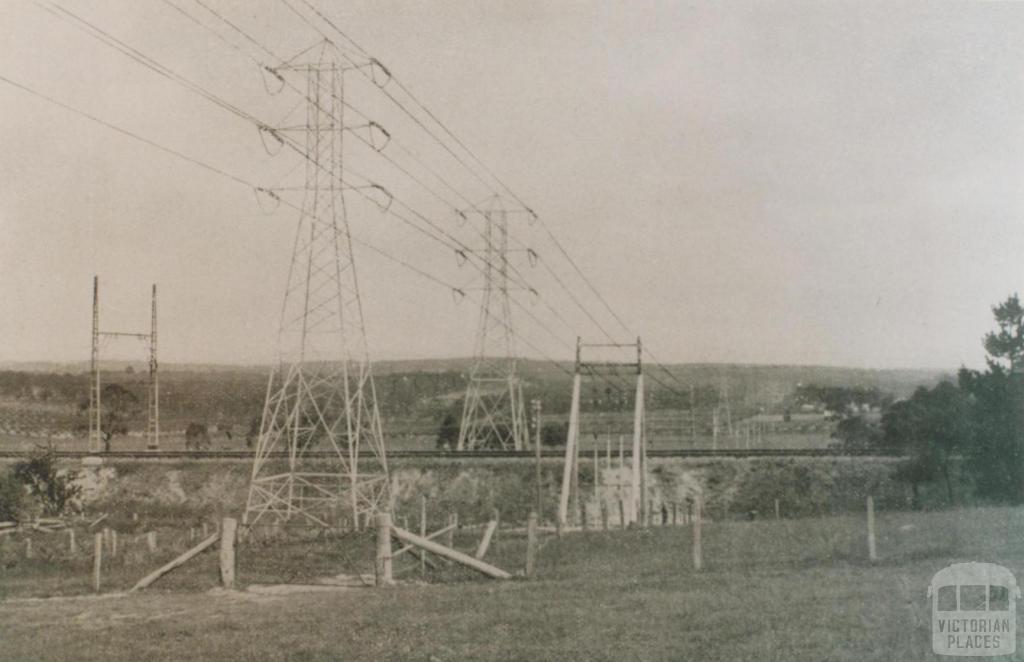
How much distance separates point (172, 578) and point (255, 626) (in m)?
8.10

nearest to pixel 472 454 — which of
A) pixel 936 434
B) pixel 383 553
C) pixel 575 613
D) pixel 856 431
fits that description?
pixel 936 434

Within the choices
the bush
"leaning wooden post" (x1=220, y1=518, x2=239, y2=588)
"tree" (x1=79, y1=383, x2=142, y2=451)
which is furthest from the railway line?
"leaning wooden post" (x1=220, y1=518, x2=239, y2=588)

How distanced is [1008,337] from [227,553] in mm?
36623

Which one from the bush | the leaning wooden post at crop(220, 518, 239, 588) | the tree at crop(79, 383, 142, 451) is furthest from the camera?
the tree at crop(79, 383, 142, 451)

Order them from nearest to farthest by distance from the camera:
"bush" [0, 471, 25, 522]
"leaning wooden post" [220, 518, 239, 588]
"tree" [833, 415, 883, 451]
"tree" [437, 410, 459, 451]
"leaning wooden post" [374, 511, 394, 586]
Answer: "leaning wooden post" [220, 518, 239, 588], "leaning wooden post" [374, 511, 394, 586], "bush" [0, 471, 25, 522], "tree" [833, 415, 883, 451], "tree" [437, 410, 459, 451]

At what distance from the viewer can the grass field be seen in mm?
12992

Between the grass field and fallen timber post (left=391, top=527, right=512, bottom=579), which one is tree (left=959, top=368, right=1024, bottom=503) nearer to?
the grass field

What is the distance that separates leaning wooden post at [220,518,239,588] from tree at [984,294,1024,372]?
111ft

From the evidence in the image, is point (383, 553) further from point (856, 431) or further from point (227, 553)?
point (856, 431)

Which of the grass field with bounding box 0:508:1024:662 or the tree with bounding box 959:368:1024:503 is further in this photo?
the tree with bounding box 959:368:1024:503

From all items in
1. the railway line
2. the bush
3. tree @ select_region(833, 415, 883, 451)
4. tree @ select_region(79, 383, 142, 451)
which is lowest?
the bush

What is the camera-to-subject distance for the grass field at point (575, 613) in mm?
12992

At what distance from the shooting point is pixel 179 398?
367 ft

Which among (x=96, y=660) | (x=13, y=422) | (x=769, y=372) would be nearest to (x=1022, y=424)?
(x=96, y=660)
